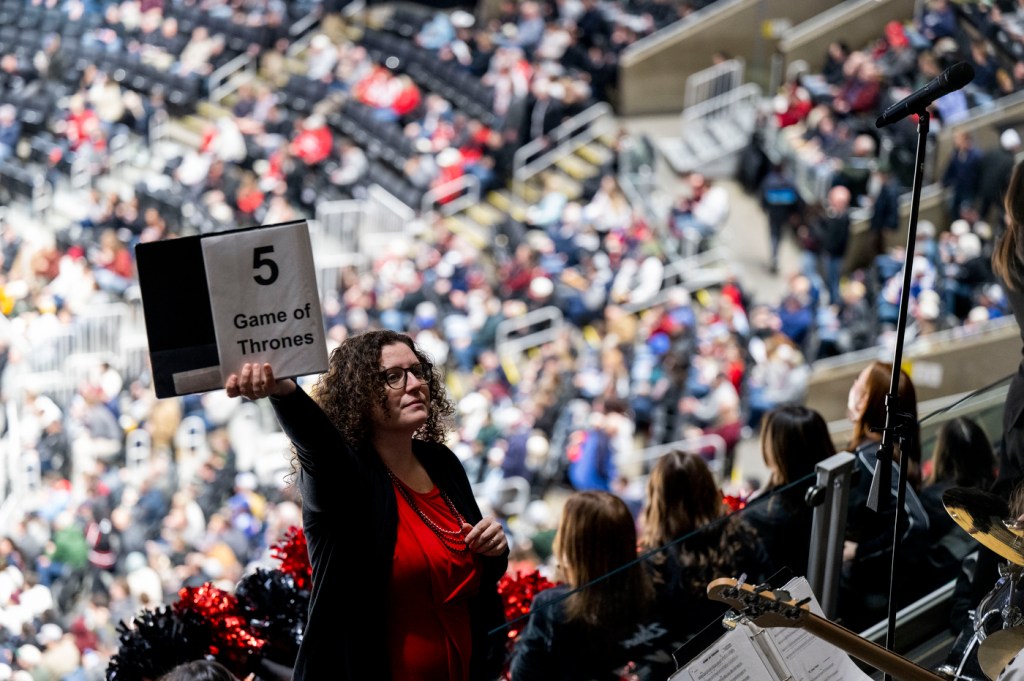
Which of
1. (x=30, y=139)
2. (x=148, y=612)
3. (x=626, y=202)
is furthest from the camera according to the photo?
(x=30, y=139)

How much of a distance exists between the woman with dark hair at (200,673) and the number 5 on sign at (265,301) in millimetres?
415

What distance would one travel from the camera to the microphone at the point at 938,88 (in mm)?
2365

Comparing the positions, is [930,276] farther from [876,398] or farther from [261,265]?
[261,265]

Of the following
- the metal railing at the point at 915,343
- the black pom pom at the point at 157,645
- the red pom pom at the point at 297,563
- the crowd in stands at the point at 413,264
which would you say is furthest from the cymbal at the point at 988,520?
the metal railing at the point at 915,343

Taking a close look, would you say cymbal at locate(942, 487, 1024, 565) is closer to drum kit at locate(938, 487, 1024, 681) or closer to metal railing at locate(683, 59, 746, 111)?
drum kit at locate(938, 487, 1024, 681)

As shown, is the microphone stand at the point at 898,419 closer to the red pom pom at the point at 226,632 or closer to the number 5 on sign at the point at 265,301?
the number 5 on sign at the point at 265,301

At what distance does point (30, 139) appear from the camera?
14086 millimetres

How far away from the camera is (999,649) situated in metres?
1.86

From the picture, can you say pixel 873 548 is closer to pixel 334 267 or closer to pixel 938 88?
pixel 938 88

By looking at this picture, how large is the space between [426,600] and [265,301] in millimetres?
503

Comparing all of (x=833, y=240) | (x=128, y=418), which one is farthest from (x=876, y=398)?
(x=128, y=418)

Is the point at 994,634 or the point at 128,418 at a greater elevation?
the point at 128,418

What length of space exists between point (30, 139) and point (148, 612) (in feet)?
41.4

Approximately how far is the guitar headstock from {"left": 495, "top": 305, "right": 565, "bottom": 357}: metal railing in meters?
9.77
